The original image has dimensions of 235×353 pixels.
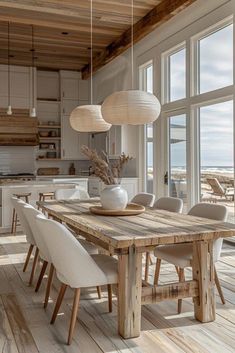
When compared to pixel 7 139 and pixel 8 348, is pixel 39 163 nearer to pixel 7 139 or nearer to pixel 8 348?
pixel 7 139

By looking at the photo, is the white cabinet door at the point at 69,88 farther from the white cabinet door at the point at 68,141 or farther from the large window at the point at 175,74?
the large window at the point at 175,74

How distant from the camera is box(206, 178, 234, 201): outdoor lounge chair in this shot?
5.35m

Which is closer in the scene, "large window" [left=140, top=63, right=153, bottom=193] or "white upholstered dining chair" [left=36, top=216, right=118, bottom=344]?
"white upholstered dining chair" [left=36, top=216, right=118, bottom=344]

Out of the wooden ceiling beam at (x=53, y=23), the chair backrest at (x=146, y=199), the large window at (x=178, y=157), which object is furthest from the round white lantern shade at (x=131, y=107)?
the wooden ceiling beam at (x=53, y=23)

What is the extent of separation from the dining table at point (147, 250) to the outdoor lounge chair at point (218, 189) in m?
2.40

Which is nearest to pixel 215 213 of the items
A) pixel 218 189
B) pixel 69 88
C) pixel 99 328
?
pixel 99 328

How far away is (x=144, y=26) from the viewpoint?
6.39 metres

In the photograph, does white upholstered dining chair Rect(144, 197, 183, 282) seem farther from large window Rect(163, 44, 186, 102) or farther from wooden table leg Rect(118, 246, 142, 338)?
large window Rect(163, 44, 186, 102)

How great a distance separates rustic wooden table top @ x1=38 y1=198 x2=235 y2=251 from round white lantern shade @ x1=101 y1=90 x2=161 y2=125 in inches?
35.5

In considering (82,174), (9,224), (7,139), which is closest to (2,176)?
(7,139)

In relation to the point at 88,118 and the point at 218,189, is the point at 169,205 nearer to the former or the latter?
the point at 88,118

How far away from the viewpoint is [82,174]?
1009 centimetres

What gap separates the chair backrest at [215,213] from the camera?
305cm

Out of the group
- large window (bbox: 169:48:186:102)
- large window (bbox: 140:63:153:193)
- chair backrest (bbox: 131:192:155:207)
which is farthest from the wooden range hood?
chair backrest (bbox: 131:192:155:207)
